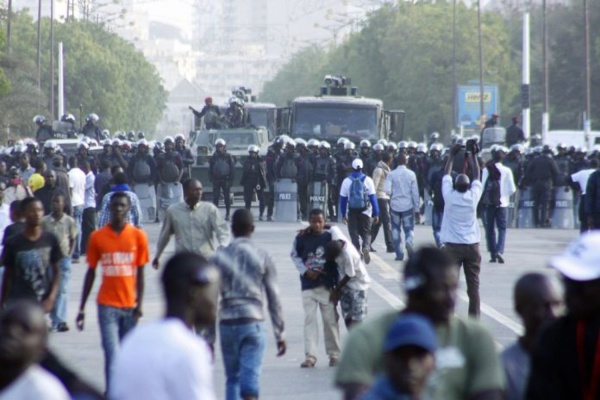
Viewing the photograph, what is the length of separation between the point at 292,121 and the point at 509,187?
16129mm

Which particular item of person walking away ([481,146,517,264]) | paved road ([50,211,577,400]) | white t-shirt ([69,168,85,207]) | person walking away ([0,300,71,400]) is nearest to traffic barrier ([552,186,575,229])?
paved road ([50,211,577,400])

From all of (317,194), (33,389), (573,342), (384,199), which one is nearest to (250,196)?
(317,194)

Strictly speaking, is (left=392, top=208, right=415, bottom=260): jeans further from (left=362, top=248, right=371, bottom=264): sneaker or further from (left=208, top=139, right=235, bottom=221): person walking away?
(left=208, top=139, right=235, bottom=221): person walking away

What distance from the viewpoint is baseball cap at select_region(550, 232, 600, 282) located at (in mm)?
5266

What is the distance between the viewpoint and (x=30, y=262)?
11.9 metres

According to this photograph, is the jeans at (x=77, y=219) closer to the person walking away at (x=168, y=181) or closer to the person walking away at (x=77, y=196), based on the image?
the person walking away at (x=77, y=196)

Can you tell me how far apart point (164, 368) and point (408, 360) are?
98cm

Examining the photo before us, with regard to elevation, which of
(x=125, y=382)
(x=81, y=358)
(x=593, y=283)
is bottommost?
(x=81, y=358)

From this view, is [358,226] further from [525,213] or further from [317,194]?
[317,194]

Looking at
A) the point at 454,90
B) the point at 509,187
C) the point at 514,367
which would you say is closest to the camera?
the point at 514,367

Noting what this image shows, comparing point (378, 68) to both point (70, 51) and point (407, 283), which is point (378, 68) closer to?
point (70, 51)

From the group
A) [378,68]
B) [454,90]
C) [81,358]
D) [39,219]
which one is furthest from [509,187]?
[378,68]

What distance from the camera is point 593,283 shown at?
17.3ft

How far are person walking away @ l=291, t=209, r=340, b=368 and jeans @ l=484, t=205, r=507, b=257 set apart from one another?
36.9 feet
